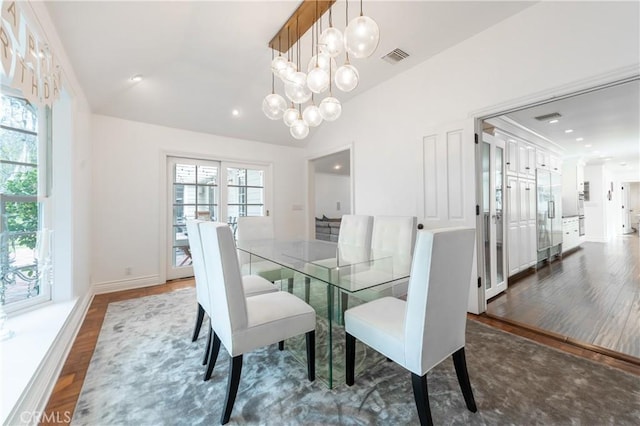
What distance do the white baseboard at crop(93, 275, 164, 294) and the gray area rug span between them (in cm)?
167

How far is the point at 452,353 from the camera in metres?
1.32

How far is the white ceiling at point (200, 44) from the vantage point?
6.72 ft

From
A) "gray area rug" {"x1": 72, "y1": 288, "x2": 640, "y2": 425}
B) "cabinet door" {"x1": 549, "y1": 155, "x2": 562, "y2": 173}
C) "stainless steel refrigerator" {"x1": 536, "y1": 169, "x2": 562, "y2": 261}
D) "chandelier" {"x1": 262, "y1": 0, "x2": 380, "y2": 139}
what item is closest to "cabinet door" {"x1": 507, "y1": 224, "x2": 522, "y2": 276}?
"stainless steel refrigerator" {"x1": 536, "y1": 169, "x2": 562, "y2": 261}

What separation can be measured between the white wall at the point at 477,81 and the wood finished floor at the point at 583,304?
1553 mm

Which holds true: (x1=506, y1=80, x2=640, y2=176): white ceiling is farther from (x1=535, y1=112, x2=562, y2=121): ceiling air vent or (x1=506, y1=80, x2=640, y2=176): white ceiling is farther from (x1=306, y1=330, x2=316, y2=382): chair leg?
(x1=306, y1=330, x2=316, y2=382): chair leg

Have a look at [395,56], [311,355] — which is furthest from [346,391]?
[395,56]

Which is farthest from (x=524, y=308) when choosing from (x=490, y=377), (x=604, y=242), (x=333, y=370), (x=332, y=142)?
(x=604, y=242)

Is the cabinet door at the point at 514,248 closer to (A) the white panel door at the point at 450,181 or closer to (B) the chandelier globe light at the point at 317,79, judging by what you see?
(A) the white panel door at the point at 450,181

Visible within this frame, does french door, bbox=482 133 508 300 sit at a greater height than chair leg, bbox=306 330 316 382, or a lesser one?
greater

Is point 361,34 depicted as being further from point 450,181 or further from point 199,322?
point 199,322

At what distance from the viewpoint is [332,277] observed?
5.17ft

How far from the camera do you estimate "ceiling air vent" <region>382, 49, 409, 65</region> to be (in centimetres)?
285

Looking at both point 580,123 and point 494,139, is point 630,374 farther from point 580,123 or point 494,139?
point 580,123

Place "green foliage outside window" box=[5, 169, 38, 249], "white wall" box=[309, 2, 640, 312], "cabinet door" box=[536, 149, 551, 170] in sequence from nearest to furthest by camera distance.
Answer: "white wall" box=[309, 2, 640, 312] < "green foliage outside window" box=[5, 169, 38, 249] < "cabinet door" box=[536, 149, 551, 170]
